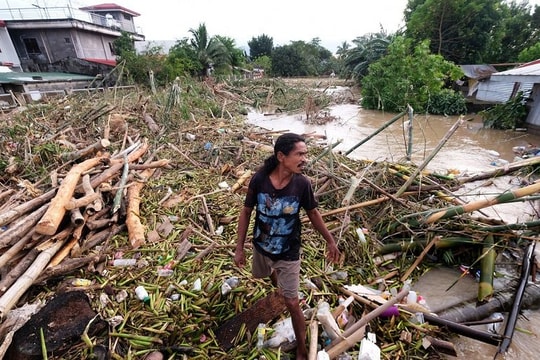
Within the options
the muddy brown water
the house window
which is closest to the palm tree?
the muddy brown water

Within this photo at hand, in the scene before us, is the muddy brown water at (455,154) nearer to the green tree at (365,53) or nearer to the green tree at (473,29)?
the green tree at (365,53)

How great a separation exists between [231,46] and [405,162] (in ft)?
81.2

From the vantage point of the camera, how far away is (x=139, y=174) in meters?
4.66

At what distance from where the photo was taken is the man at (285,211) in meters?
1.75

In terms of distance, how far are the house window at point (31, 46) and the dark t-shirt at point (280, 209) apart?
28.6 m

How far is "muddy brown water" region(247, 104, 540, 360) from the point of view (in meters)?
2.38

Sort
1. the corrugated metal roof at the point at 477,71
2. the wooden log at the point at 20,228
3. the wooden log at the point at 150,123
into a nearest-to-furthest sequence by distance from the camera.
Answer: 1. the wooden log at the point at 20,228
2. the wooden log at the point at 150,123
3. the corrugated metal roof at the point at 477,71

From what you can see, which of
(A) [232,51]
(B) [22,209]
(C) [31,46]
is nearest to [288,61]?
(A) [232,51]

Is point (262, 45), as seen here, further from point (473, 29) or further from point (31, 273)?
point (31, 273)

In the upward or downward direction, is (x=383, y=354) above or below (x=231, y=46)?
below

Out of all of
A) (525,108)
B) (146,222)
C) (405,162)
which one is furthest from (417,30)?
(146,222)

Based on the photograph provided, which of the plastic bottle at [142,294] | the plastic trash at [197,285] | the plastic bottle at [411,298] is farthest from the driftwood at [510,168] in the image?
the plastic bottle at [142,294]

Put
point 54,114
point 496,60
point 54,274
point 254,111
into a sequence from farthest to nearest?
point 496,60 < point 254,111 < point 54,114 < point 54,274

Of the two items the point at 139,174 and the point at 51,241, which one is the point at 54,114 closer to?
the point at 139,174
